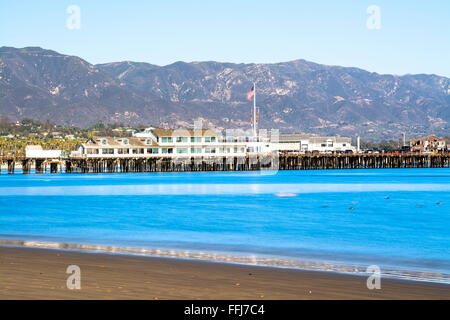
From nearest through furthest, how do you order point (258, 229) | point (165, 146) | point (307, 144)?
point (258, 229), point (165, 146), point (307, 144)

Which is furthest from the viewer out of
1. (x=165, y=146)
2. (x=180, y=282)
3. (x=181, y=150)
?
(x=181, y=150)

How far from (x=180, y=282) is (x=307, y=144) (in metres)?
175

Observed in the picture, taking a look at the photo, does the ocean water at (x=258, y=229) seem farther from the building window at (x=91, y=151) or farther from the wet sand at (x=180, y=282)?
the building window at (x=91, y=151)

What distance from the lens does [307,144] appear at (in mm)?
186625

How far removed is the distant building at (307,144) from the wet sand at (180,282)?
16543 centimetres

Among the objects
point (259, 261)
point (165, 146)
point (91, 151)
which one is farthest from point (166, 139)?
point (259, 261)

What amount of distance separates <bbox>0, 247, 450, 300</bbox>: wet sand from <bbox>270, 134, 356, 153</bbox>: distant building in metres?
165

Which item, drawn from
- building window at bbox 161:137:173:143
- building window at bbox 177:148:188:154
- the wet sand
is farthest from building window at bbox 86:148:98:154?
the wet sand

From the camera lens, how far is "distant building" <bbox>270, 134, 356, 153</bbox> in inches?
7224

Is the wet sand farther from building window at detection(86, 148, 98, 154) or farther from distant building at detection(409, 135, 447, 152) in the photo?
distant building at detection(409, 135, 447, 152)

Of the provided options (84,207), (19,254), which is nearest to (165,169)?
(84,207)

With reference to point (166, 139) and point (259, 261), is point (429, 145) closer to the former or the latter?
point (166, 139)

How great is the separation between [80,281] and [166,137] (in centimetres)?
9950
